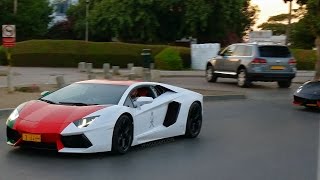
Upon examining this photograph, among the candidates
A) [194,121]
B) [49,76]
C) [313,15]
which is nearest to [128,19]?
[49,76]

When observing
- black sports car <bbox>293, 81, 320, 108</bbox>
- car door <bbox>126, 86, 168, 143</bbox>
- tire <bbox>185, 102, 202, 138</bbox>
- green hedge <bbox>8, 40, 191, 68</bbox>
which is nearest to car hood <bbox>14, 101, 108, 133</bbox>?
car door <bbox>126, 86, 168, 143</bbox>

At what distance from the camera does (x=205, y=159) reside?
954 centimetres

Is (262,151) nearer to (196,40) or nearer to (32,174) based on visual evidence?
(32,174)

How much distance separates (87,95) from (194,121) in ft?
8.63

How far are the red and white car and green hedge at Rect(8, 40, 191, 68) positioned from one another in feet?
92.1

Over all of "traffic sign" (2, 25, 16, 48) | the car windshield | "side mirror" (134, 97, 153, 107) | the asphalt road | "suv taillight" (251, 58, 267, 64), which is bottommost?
the asphalt road

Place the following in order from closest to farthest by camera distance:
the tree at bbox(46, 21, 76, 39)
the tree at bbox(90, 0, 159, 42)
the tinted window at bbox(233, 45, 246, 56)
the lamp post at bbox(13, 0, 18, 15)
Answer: the tinted window at bbox(233, 45, 246, 56) < the tree at bbox(90, 0, 159, 42) < the lamp post at bbox(13, 0, 18, 15) < the tree at bbox(46, 21, 76, 39)

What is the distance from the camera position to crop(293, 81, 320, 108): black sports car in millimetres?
16969

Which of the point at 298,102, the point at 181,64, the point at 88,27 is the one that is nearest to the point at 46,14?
the point at 88,27

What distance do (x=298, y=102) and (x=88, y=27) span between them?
37.1m

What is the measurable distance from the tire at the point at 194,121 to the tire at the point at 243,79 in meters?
13.2

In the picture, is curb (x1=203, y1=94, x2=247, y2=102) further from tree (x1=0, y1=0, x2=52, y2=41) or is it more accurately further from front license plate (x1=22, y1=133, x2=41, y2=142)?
tree (x1=0, y1=0, x2=52, y2=41)

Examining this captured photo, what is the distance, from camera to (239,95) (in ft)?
68.7

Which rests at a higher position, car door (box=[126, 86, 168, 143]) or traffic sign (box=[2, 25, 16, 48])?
traffic sign (box=[2, 25, 16, 48])
